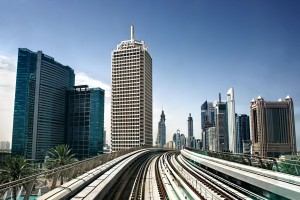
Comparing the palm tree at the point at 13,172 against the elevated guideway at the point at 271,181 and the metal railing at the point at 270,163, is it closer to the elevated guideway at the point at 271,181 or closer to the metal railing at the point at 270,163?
the metal railing at the point at 270,163

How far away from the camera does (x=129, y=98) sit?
174 m

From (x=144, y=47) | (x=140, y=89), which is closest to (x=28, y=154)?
(x=140, y=89)

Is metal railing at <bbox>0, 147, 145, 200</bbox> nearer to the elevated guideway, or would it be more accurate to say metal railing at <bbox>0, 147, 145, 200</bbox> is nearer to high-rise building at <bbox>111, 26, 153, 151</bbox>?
the elevated guideway

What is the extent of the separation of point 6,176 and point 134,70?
→ 140 metres

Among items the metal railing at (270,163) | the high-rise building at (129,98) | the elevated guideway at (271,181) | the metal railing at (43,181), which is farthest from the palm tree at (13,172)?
the high-rise building at (129,98)

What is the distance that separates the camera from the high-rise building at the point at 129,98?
560ft

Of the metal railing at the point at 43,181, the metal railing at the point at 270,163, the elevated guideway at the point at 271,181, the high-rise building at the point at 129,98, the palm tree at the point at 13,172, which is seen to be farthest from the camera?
the high-rise building at the point at 129,98

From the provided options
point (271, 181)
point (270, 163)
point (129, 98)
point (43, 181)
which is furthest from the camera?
point (129, 98)

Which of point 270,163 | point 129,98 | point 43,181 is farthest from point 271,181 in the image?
point 129,98

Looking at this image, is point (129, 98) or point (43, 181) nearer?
point (43, 181)

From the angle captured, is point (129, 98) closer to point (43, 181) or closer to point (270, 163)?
point (270, 163)

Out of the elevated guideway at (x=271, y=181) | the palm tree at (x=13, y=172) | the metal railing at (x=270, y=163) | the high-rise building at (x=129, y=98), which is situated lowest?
the palm tree at (x=13, y=172)

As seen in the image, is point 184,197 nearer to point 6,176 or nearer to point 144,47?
point 6,176

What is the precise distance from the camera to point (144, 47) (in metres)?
189
